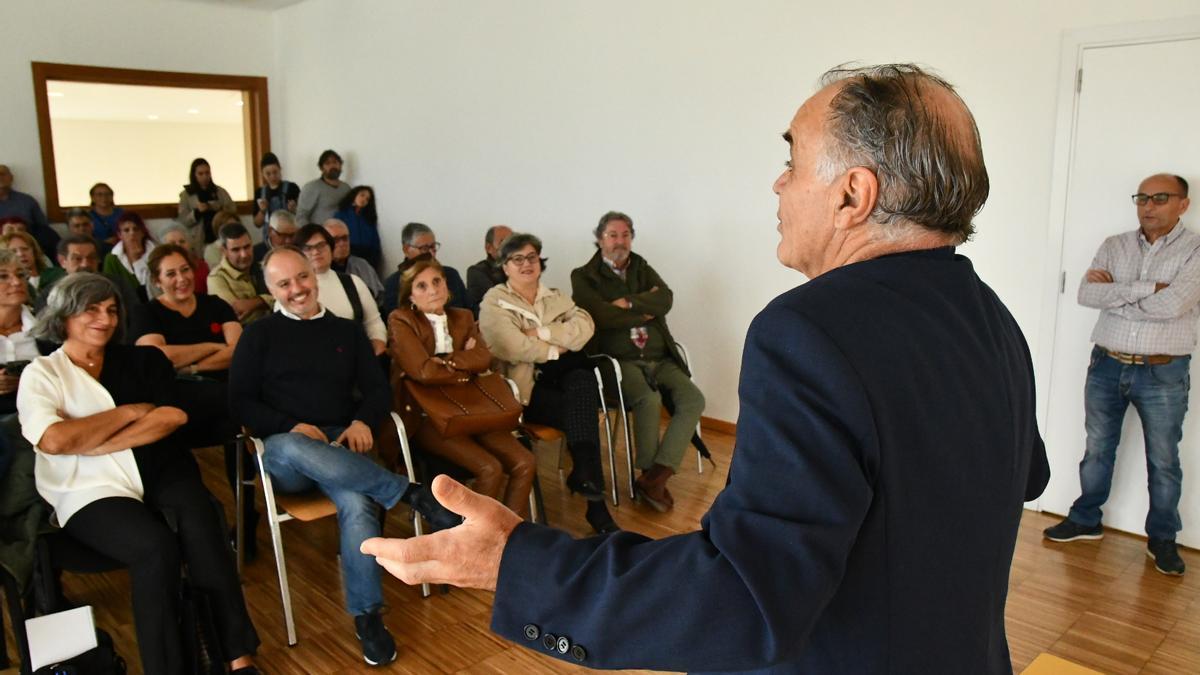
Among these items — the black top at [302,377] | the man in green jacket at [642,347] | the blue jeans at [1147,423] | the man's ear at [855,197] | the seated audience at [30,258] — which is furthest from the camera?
the seated audience at [30,258]

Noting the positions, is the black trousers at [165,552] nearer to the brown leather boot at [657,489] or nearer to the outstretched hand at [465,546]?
the brown leather boot at [657,489]

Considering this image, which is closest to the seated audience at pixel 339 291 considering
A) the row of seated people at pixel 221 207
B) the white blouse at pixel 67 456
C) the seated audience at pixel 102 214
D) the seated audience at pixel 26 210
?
the white blouse at pixel 67 456

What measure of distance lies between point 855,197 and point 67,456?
2.74 m

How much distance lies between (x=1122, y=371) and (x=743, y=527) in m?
3.72

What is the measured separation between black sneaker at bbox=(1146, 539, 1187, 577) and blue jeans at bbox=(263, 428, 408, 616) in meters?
3.07

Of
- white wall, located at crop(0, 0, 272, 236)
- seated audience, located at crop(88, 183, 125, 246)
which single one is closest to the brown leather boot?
seated audience, located at crop(88, 183, 125, 246)

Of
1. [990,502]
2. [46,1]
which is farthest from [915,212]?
[46,1]

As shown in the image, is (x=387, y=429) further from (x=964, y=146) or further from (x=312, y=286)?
(x=964, y=146)

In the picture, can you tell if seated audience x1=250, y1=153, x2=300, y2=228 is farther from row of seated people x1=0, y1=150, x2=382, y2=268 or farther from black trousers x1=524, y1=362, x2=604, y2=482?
black trousers x1=524, y1=362, x2=604, y2=482

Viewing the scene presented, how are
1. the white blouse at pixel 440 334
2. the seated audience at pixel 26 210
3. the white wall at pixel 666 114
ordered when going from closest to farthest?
the white blouse at pixel 440 334
the white wall at pixel 666 114
the seated audience at pixel 26 210

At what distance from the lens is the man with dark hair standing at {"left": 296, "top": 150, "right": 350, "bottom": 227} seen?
8.12 meters

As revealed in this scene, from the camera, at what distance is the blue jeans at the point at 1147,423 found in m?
3.74

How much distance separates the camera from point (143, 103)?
9602 millimetres

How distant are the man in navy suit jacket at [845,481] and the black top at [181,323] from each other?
348 centimetres
